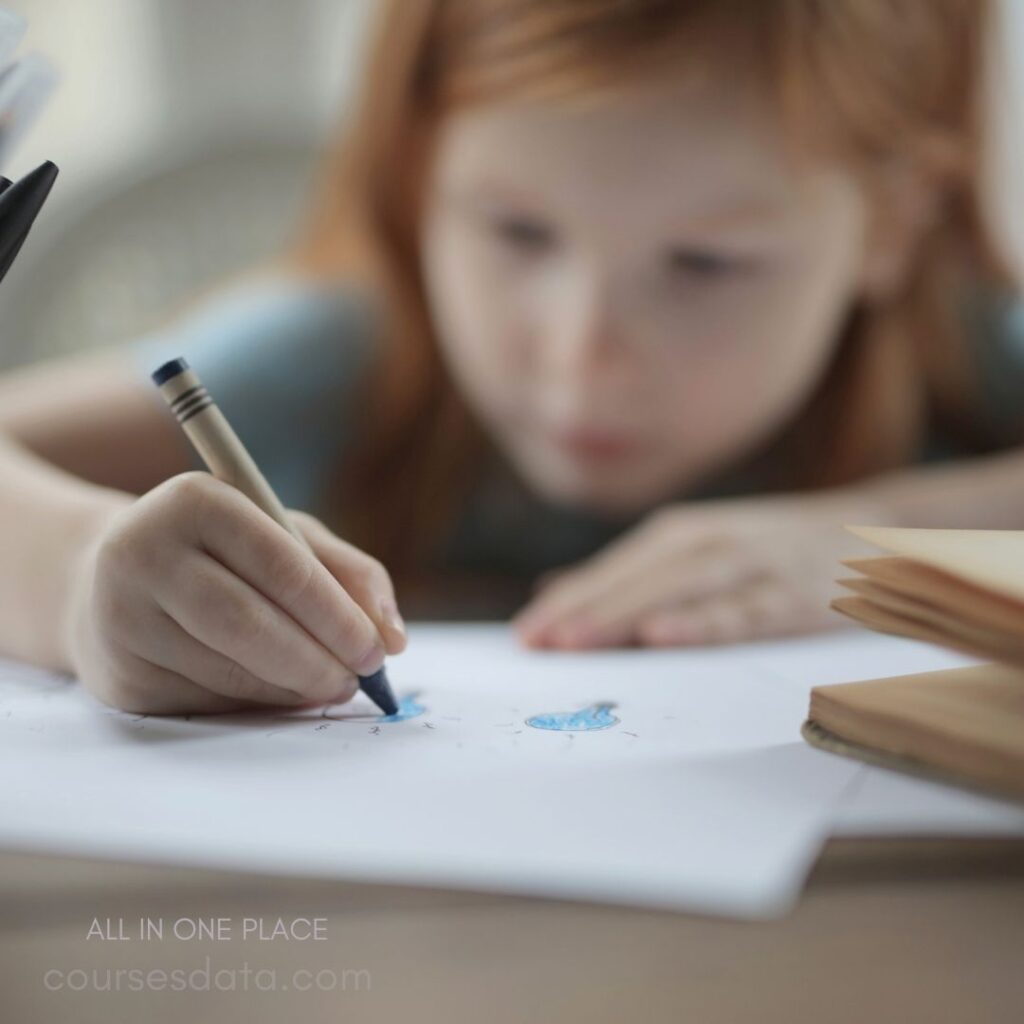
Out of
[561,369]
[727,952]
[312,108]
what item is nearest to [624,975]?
[727,952]

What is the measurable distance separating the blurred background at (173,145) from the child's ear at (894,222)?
0.12 m

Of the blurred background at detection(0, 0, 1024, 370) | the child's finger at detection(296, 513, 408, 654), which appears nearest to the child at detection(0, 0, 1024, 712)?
the child's finger at detection(296, 513, 408, 654)

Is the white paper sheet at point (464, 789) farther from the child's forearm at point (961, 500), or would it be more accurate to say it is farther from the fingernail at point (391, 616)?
the child's forearm at point (961, 500)

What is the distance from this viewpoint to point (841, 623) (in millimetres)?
438

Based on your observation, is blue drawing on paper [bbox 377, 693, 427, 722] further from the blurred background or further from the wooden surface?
the blurred background

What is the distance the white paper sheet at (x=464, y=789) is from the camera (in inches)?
6.9

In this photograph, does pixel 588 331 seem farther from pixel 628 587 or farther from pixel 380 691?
pixel 380 691

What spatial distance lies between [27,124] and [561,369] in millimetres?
311

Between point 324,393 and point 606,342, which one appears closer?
point 606,342

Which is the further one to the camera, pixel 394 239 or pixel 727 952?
pixel 394 239

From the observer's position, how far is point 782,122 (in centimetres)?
52

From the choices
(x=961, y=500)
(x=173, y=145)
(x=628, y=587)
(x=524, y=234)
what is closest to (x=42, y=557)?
(x=628, y=587)

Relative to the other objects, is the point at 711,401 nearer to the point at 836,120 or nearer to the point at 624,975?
the point at 836,120

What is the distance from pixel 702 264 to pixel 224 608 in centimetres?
36
